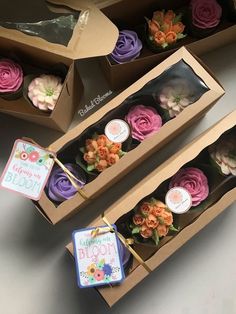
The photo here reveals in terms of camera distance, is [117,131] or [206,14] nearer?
[117,131]

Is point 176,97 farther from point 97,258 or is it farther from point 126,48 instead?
point 97,258

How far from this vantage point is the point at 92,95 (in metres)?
1.22

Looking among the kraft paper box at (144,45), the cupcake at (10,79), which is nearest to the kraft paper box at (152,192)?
the kraft paper box at (144,45)

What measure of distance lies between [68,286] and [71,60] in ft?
1.70

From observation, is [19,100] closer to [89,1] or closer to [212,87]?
[89,1]

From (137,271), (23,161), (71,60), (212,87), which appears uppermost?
(71,60)

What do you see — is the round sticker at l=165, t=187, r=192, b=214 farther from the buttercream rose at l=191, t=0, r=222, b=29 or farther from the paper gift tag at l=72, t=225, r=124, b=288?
the buttercream rose at l=191, t=0, r=222, b=29

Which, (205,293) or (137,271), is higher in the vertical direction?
(137,271)

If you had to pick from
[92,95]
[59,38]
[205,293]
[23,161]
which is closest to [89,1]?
[59,38]

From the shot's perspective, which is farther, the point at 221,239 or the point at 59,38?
the point at 221,239

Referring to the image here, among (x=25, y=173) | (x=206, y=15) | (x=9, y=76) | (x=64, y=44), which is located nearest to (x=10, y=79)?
(x=9, y=76)

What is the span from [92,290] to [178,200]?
31 centimetres

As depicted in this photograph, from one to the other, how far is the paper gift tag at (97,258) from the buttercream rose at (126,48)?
1.35 ft

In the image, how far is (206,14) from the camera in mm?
1173
